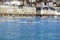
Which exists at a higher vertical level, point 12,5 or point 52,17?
point 12,5

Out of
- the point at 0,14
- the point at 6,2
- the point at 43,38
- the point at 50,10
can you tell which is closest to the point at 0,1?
the point at 6,2

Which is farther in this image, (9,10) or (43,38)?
(9,10)

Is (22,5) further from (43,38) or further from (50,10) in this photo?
(43,38)

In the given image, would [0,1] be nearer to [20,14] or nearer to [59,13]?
[20,14]

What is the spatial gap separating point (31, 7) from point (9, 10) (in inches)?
28.0

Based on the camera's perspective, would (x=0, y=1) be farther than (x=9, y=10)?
Yes

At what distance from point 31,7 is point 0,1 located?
45.0 inches

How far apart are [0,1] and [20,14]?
96 cm

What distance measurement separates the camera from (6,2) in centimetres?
633

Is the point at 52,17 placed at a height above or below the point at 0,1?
below

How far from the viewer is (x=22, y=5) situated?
6453 millimetres

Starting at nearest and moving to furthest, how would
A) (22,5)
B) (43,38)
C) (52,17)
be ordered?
(43,38) < (52,17) < (22,5)

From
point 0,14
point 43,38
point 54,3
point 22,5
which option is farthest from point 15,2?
point 43,38

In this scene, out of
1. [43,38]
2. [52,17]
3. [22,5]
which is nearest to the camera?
[43,38]
